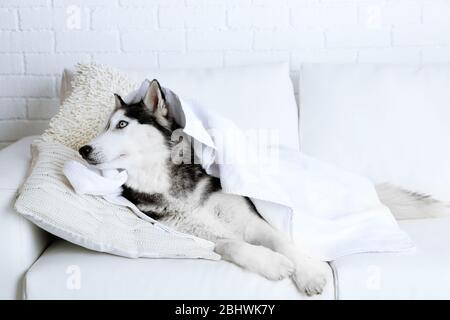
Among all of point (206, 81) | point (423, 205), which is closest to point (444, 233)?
point (423, 205)

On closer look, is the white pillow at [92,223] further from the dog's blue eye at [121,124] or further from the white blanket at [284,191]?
the dog's blue eye at [121,124]

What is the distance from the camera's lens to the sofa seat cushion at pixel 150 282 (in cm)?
143

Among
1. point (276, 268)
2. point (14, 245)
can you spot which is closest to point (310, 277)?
point (276, 268)

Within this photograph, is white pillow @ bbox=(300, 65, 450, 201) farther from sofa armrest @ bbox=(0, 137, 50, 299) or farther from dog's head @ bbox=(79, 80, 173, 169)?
sofa armrest @ bbox=(0, 137, 50, 299)

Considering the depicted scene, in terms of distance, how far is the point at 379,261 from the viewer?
58.4 inches

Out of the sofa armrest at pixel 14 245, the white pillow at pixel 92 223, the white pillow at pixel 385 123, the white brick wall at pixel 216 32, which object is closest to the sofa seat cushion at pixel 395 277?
the white pillow at pixel 92 223

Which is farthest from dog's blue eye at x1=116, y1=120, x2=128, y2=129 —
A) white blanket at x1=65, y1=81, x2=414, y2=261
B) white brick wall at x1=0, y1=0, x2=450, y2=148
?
white brick wall at x1=0, y1=0, x2=450, y2=148

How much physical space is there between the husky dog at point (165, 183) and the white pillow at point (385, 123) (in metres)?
0.49

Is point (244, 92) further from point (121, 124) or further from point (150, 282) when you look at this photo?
point (150, 282)

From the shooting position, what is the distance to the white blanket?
5.07 ft

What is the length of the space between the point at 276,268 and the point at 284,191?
0.24 metres

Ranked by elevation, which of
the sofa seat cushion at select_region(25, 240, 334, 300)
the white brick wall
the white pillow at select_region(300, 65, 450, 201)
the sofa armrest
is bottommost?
the sofa seat cushion at select_region(25, 240, 334, 300)

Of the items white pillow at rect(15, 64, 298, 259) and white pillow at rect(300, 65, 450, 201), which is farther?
white pillow at rect(300, 65, 450, 201)

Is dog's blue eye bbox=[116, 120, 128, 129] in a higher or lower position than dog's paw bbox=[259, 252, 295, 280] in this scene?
higher
